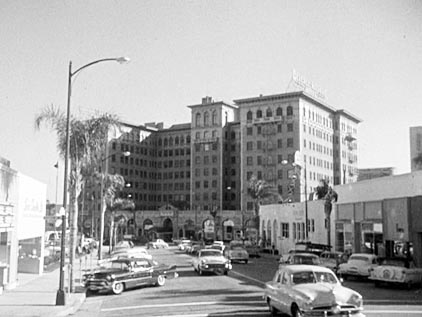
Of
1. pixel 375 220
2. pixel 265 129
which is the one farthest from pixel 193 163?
pixel 375 220

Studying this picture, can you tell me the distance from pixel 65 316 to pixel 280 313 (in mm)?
7478

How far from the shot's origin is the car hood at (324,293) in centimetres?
1505

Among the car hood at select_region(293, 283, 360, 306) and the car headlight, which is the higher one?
the car hood at select_region(293, 283, 360, 306)

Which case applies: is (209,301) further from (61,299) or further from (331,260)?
(331,260)

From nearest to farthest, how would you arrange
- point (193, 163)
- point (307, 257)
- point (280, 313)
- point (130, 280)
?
point (280, 313)
point (130, 280)
point (307, 257)
point (193, 163)

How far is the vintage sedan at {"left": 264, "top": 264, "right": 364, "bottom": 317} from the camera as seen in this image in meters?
15.0

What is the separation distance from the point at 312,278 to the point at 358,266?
16.3 m

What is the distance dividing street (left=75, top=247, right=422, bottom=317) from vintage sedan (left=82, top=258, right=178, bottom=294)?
0.45 m

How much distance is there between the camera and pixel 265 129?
12538 centimetres

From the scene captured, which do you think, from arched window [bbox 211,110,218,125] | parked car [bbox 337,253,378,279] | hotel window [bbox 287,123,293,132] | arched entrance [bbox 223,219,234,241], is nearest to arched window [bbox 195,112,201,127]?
arched window [bbox 211,110,218,125]

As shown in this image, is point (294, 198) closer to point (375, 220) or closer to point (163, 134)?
point (163, 134)

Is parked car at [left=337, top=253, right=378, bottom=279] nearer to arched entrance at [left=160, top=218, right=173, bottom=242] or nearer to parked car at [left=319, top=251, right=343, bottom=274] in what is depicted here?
parked car at [left=319, top=251, right=343, bottom=274]

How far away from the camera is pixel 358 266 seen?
105 ft

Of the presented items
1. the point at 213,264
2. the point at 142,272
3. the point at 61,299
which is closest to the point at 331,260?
the point at 213,264
